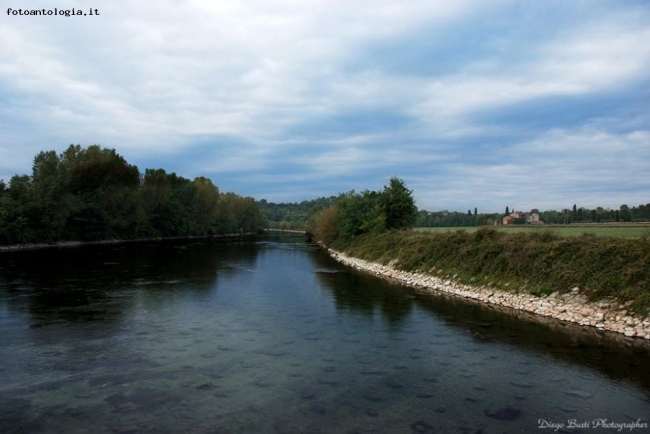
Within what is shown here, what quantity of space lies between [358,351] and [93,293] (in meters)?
19.4

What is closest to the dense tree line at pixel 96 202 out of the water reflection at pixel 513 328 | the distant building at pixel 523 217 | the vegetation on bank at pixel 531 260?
the vegetation on bank at pixel 531 260

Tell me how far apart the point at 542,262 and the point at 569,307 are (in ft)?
13.2

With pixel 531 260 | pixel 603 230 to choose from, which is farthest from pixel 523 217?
pixel 531 260

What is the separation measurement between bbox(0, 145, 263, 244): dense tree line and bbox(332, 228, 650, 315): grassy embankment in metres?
54.6

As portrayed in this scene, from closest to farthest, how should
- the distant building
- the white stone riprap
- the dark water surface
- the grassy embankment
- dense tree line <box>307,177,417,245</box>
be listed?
the dark water surface, the white stone riprap, the grassy embankment, dense tree line <box>307,177,417,245</box>, the distant building

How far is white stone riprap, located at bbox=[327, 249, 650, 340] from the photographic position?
59.4ft

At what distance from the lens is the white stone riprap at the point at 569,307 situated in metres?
18.1

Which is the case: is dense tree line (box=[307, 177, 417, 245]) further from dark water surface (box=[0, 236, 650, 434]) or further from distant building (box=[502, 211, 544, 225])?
dark water surface (box=[0, 236, 650, 434])

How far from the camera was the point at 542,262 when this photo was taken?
2477 cm

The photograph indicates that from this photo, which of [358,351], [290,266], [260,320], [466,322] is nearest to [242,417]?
[358,351]

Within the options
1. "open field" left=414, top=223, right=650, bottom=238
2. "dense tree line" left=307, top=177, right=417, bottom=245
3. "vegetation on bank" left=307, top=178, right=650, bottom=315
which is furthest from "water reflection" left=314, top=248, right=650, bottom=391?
"dense tree line" left=307, top=177, right=417, bottom=245

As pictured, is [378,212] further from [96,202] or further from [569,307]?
[96,202]

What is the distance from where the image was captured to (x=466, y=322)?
20.8 m

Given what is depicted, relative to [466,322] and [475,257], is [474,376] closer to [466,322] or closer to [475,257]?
[466,322]
